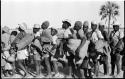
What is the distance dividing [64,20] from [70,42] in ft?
2.16

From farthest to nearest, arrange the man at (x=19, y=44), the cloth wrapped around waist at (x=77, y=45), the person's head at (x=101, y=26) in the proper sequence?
the man at (x=19, y=44)
the person's head at (x=101, y=26)
the cloth wrapped around waist at (x=77, y=45)

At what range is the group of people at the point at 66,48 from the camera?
20.2 feet

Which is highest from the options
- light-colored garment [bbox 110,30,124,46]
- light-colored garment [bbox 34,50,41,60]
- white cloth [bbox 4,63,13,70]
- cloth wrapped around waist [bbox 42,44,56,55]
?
light-colored garment [bbox 110,30,124,46]

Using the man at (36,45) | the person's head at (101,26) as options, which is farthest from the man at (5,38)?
the person's head at (101,26)

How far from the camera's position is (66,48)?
6.39 m

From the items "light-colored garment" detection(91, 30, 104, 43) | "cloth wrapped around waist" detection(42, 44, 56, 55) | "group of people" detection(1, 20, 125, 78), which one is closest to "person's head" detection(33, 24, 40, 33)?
"group of people" detection(1, 20, 125, 78)

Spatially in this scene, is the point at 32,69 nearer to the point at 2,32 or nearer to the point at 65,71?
the point at 65,71

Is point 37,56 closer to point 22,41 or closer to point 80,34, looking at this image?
point 22,41

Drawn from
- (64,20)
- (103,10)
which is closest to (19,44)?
(64,20)

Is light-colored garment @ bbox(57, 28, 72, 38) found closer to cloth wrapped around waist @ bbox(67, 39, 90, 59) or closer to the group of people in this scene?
the group of people

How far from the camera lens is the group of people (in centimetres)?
617

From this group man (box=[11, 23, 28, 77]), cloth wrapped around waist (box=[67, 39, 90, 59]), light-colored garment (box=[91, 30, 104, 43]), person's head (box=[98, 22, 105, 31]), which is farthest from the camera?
man (box=[11, 23, 28, 77])

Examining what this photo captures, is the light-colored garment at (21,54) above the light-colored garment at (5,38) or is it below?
below

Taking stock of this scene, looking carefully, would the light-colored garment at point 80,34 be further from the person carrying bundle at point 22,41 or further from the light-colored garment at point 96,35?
the person carrying bundle at point 22,41
